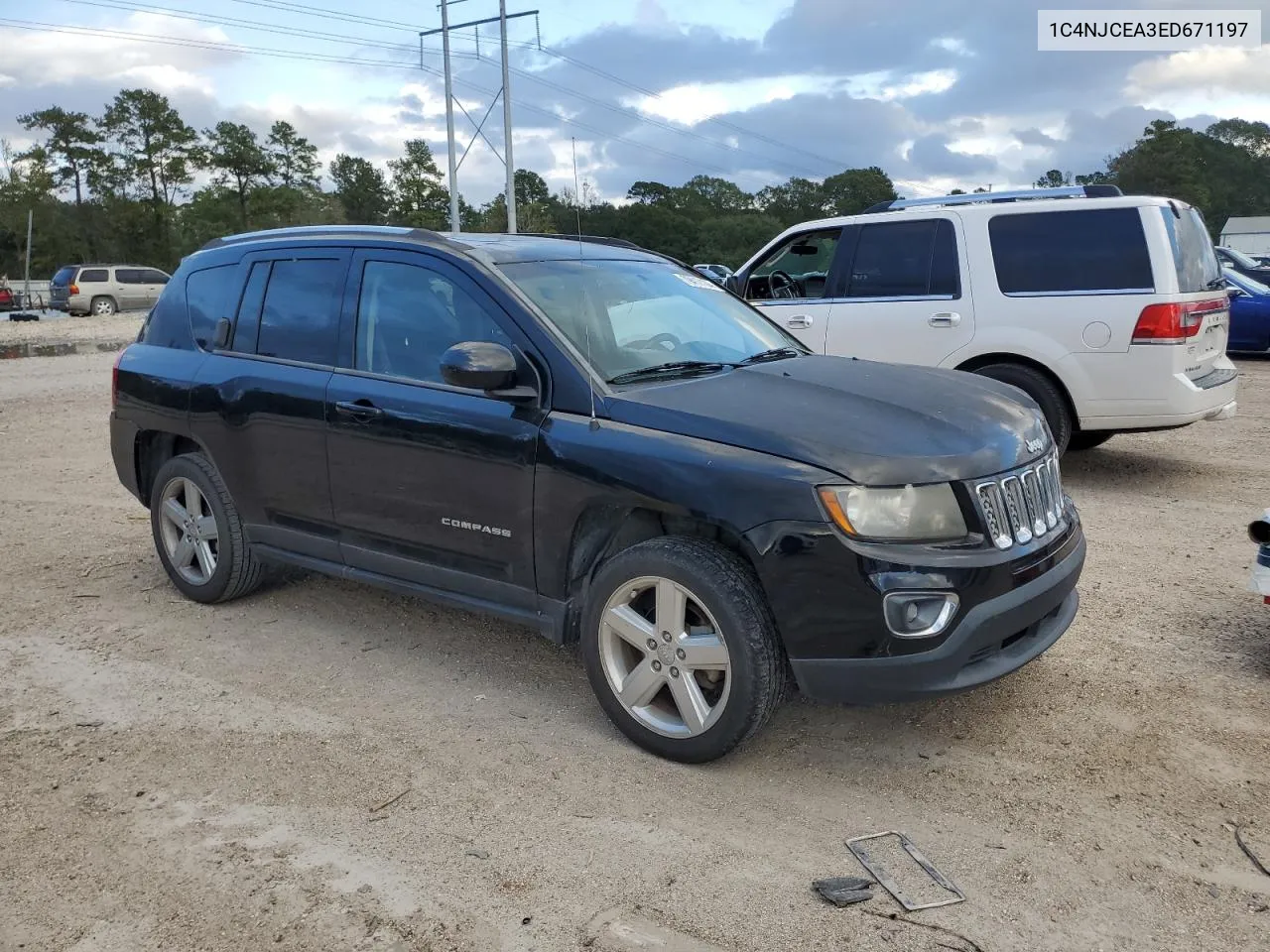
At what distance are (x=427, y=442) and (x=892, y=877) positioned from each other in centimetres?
235

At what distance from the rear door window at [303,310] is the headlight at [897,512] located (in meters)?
2.46

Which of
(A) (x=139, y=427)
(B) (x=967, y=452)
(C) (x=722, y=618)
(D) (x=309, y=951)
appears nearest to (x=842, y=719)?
(C) (x=722, y=618)

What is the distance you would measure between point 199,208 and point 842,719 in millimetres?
73997

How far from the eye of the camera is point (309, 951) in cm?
265

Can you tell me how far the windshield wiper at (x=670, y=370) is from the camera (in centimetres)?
391

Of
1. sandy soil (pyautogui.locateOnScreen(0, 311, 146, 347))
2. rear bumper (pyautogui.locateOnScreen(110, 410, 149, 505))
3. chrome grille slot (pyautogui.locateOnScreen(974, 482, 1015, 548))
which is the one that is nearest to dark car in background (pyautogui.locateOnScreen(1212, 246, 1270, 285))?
chrome grille slot (pyautogui.locateOnScreen(974, 482, 1015, 548))

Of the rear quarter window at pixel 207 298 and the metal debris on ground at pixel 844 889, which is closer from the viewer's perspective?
the metal debris on ground at pixel 844 889

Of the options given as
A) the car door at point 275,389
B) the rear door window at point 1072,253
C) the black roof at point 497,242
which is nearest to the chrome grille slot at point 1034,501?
the black roof at point 497,242

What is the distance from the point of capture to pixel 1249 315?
15.5 meters

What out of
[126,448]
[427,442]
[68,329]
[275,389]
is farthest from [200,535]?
[68,329]

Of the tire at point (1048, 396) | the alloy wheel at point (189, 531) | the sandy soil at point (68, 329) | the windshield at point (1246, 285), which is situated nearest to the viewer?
the alloy wheel at point (189, 531)

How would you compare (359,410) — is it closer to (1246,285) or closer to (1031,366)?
(1031,366)

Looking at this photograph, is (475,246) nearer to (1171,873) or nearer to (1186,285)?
(1171,873)

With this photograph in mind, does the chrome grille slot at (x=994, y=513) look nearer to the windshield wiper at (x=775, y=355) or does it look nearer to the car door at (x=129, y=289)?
the windshield wiper at (x=775, y=355)
